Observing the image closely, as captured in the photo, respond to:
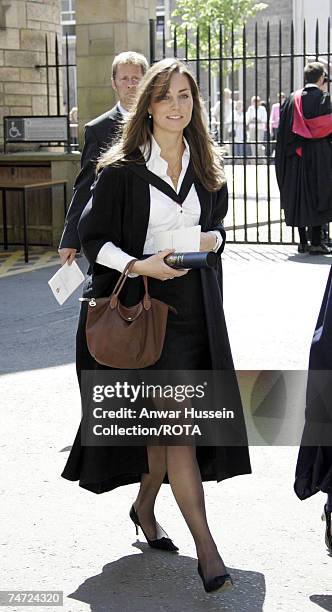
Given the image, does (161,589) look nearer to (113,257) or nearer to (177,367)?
(177,367)

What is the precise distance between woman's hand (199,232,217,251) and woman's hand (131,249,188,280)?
214 millimetres

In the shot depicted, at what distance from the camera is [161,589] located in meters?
4.05

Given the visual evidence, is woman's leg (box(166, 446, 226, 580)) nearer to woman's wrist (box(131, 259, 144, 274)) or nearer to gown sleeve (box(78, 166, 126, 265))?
woman's wrist (box(131, 259, 144, 274))

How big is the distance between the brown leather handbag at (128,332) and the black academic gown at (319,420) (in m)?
0.58

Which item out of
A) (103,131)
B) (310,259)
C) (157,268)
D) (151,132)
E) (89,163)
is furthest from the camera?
(310,259)

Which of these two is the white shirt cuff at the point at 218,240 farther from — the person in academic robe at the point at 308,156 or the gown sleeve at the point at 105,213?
the person in academic robe at the point at 308,156

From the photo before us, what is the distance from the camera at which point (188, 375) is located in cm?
419

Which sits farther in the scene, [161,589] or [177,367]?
[177,367]

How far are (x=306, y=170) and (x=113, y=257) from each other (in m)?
8.66

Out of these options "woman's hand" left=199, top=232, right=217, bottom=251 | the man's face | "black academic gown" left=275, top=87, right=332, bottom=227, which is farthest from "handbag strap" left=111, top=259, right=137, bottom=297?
"black academic gown" left=275, top=87, right=332, bottom=227

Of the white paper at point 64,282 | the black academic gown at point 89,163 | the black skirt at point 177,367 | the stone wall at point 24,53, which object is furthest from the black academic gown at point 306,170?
the black skirt at point 177,367

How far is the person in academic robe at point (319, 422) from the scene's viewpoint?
424 centimetres

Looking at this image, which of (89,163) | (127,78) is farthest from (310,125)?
(89,163)

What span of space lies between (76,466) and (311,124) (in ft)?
28.3
